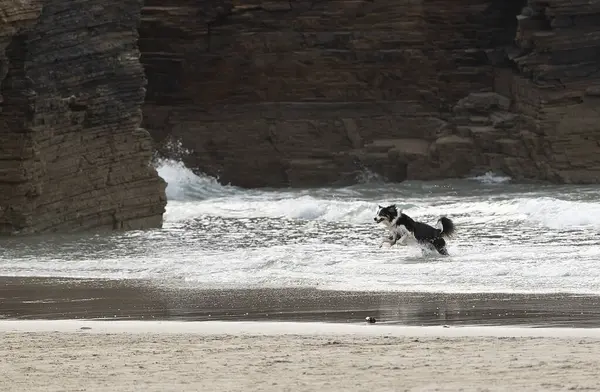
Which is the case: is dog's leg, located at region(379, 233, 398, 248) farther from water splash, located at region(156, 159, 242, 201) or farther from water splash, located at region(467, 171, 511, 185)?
water splash, located at region(467, 171, 511, 185)

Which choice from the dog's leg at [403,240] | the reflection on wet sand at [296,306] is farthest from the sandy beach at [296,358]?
the dog's leg at [403,240]

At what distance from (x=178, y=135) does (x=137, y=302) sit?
18.8 metres

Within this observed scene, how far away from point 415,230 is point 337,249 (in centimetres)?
136

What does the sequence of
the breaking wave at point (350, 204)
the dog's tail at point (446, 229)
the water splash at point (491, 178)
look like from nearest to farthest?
the dog's tail at point (446, 229) < the breaking wave at point (350, 204) < the water splash at point (491, 178)

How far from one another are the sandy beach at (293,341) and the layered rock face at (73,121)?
5848 millimetres

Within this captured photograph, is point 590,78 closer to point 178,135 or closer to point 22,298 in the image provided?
point 178,135

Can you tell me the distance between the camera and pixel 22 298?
12.5 m

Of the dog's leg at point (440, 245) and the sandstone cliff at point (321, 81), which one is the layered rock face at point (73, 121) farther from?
the sandstone cliff at point (321, 81)

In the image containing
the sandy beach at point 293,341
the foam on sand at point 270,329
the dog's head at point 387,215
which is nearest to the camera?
the sandy beach at point 293,341

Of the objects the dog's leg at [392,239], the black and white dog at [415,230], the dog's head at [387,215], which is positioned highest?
the dog's head at [387,215]

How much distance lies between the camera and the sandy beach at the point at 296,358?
300 inches

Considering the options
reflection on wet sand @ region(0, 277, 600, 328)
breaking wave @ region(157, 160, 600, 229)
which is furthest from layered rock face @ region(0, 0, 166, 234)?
reflection on wet sand @ region(0, 277, 600, 328)

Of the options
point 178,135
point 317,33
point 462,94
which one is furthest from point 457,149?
point 178,135

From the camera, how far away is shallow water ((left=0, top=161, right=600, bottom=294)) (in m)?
13.1
